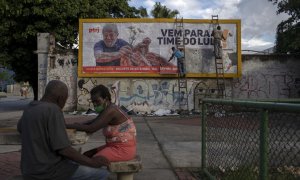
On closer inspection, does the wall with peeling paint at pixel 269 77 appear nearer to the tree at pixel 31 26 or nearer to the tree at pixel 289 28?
the tree at pixel 289 28

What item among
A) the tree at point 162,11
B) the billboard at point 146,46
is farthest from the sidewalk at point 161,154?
the tree at point 162,11

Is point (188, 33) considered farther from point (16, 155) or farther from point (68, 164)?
point (68, 164)

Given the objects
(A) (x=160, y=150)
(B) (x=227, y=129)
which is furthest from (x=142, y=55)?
(B) (x=227, y=129)

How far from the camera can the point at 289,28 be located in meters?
25.3

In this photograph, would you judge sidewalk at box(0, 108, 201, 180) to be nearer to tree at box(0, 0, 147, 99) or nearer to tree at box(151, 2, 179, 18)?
tree at box(0, 0, 147, 99)

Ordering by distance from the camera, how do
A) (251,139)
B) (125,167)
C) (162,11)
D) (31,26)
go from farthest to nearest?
(162,11), (31,26), (125,167), (251,139)

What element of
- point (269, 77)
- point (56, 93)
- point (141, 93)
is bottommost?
point (141, 93)

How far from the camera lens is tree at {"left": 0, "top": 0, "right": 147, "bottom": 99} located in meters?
26.2

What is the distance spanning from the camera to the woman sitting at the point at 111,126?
5.41 meters

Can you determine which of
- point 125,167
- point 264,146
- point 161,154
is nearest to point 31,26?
point 161,154

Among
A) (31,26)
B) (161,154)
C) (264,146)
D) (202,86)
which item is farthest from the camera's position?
(31,26)

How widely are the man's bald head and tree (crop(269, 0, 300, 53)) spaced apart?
21.3 metres

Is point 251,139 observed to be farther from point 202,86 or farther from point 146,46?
point 202,86

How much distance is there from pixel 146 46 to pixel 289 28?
8059mm
